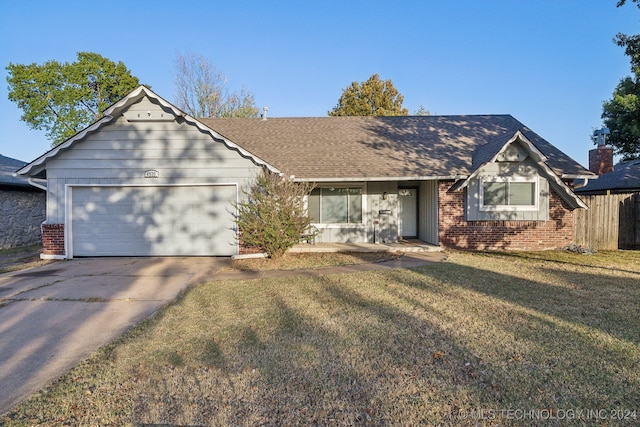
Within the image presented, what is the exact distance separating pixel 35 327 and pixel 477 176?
11514 mm

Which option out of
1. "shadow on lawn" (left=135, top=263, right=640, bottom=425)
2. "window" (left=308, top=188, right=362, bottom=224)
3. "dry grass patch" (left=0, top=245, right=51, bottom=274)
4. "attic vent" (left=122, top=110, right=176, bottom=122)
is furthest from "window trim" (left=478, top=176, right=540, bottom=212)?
"dry grass patch" (left=0, top=245, right=51, bottom=274)

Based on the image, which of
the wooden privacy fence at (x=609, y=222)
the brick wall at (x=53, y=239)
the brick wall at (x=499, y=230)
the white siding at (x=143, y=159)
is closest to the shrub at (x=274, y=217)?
the white siding at (x=143, y=159)

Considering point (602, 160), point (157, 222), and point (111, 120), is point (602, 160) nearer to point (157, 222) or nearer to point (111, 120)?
point (157, 222)

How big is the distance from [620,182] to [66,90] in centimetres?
3583

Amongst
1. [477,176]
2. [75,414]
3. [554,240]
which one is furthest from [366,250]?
[75,414]

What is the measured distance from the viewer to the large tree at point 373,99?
32.8 metres

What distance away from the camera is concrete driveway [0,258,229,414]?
3768mm

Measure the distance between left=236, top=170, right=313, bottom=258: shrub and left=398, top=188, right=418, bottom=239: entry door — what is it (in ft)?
18.2

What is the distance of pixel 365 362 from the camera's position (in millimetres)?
3746

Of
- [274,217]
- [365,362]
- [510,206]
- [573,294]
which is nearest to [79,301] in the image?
[274,217]

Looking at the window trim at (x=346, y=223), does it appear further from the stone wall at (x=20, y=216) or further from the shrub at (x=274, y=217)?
the stone wall at (x=20, y=216)

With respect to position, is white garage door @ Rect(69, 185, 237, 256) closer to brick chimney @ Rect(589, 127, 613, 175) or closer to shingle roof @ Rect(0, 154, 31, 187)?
shingle roof @ Rect(0, 154, 31, 187)

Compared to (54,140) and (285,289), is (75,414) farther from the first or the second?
(54,140)

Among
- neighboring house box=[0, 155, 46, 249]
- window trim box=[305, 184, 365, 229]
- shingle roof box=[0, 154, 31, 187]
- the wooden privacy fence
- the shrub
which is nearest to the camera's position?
the shrub
